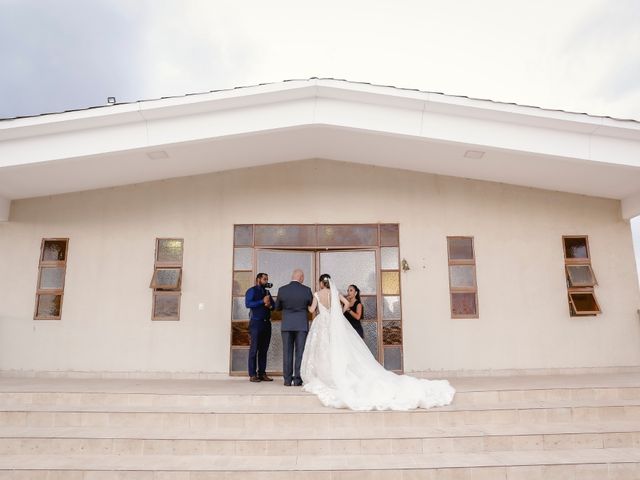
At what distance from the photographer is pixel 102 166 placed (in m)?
6.96

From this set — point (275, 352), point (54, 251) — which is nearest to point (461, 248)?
point (275, 352)

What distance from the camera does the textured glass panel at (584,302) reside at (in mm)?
7555

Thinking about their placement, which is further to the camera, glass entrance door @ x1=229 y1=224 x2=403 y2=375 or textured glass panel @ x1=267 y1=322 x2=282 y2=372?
glass entrance door @ x1=229 y1=224 x2=403 y2=375

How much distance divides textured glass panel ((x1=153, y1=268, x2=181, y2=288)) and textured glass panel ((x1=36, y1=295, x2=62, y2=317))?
1.68 m

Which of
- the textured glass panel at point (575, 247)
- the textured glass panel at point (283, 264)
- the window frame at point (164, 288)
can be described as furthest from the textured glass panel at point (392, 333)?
the window frame at point (164, 288)

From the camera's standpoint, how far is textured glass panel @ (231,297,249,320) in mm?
7477

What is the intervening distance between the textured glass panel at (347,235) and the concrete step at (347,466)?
4103 millimetres

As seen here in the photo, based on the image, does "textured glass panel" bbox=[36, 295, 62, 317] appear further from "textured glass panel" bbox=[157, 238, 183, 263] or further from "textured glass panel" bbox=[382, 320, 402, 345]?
"textured glass panel" bbox=[382, 320, 402, 345]

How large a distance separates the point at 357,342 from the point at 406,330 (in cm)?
188

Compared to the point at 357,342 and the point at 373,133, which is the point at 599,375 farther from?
the point at 373,133

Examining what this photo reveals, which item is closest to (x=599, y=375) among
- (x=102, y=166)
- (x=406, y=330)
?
(x=406, y=330)

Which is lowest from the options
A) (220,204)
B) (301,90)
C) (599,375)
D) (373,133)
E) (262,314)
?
(599,375)

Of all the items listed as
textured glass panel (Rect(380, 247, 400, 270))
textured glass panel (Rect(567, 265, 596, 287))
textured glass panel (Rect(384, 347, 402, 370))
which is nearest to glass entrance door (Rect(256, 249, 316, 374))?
textured glass panel (Rect(380, 247, 400, 270))

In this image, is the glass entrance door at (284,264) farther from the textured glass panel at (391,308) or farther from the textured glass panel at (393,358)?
the textured glass panel at (393,358)
